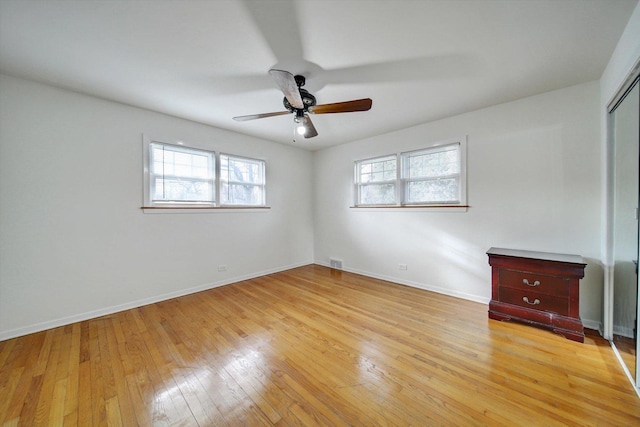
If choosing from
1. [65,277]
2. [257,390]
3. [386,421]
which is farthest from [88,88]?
[386,421]

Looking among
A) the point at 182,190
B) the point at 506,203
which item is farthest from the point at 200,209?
the point at 506,203

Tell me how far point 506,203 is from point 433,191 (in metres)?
0.89

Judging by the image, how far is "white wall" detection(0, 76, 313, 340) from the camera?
2227mm

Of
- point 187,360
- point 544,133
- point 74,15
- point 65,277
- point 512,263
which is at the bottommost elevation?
point 187,360

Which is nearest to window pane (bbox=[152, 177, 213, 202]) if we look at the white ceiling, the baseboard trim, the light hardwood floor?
the white ceiling

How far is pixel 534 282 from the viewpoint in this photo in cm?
228

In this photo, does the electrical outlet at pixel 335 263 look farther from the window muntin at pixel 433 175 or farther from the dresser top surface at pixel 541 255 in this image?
the dresser top surface at pixel 541 255

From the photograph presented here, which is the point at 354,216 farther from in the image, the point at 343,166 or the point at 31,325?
the point at 31,325

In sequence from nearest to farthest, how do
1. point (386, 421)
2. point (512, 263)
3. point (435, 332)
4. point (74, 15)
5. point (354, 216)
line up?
point (386, 421) → point (74, 15) → point (435, 332) → point (512, 263) → point (354, 216)

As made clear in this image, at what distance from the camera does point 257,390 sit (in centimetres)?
154

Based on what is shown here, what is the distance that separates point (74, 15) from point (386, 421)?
128 inches

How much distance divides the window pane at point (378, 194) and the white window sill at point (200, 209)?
1851 mm

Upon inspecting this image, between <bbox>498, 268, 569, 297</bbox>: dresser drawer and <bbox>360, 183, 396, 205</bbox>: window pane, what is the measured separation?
6.14 ft

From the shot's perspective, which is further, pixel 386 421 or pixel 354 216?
pixel 354 216
